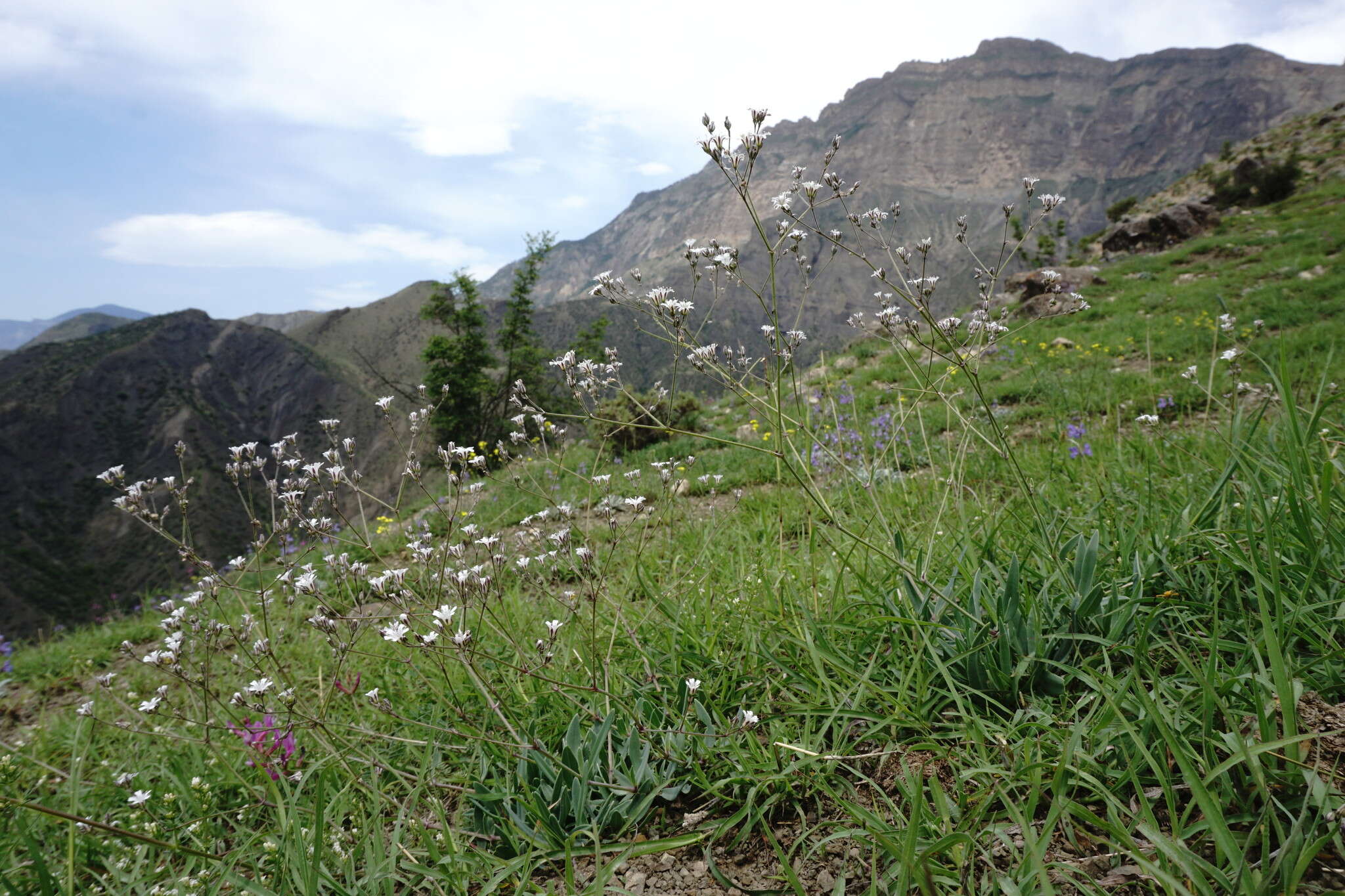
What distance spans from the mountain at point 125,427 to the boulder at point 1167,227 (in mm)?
62024

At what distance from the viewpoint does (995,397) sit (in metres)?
8.13

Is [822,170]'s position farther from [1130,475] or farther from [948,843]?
[1130,475]

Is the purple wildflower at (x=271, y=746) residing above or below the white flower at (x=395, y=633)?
below

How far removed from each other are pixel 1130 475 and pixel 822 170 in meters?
2.45

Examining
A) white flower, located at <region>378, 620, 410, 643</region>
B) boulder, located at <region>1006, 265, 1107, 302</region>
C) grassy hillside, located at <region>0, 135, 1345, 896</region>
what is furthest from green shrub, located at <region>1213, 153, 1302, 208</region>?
white flower, located at <region>378, 620, 410, 643</region>

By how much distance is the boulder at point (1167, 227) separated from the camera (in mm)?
20359

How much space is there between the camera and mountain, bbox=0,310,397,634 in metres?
58.9

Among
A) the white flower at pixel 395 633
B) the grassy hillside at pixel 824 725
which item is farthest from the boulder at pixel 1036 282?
the white flower at pixel 395 633

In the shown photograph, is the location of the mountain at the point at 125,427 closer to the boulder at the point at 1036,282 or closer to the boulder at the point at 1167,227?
the boulder at the point at 1036,282

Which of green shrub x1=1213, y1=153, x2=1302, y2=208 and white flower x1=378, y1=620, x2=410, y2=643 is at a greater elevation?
green shrub x1=1213, y1=153, x2=1302, y2=208

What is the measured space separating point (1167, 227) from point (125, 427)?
110949 mm

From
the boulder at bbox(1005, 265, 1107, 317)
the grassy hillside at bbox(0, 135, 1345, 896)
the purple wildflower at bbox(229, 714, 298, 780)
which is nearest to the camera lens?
the grassy hillside at bbox(0, 135, 1345, 896)

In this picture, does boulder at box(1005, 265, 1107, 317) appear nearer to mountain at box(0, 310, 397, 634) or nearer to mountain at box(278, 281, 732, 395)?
mountain at box(0, 310, 397, 634)

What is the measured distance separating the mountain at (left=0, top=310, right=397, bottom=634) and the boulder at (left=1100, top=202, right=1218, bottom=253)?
203 feet
